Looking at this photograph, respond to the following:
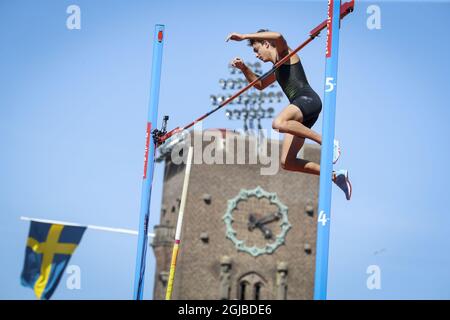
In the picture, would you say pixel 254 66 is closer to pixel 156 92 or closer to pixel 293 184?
pixel 293 184

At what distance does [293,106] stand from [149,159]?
5188mm

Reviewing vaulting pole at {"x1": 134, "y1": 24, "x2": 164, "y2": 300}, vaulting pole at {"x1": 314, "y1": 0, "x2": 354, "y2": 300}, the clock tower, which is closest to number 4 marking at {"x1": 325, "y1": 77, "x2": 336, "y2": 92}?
vaulting pole at {"x1": 314, "y1": 0, "x2": 354, "y2": 300}

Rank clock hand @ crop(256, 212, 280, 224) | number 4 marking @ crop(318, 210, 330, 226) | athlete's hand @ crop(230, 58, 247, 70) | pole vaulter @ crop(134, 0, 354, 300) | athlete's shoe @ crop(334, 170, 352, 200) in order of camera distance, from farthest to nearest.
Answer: clock hand @ crop(256, 212, 280, 224) → pole vaulter @ crop(134, 0, 354, 300) → athlete's hand @ crop(230, 58, 247, 70) → athlete's shoe @ crop(334, 170, 352, 200) → number 4 marking @ crop(318, 210, 330, 226)

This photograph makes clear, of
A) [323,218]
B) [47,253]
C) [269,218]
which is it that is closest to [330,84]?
[323,218]

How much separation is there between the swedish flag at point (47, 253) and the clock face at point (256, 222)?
21346 mm

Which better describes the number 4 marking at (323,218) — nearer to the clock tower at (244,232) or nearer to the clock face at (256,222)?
the clock tower at (244,232)

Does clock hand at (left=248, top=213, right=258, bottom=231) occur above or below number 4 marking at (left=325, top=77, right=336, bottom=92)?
above

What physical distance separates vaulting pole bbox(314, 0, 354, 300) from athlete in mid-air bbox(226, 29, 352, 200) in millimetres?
767

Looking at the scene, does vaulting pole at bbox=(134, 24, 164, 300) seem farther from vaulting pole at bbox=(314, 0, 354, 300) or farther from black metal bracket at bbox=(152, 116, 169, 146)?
vaulting pole at bbox=(314, 0, 354, 300)

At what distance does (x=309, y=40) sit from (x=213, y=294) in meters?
50.5

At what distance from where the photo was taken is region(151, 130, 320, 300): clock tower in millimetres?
61719

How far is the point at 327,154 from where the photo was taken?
1010cm

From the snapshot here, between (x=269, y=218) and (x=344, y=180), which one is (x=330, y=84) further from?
(x=269, y=218)
